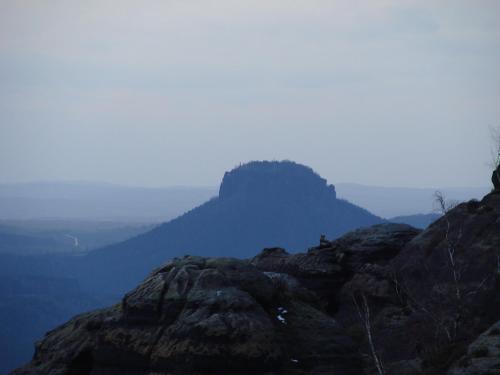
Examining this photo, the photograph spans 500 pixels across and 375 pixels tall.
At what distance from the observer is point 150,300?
3491 cm

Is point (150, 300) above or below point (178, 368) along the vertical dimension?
above

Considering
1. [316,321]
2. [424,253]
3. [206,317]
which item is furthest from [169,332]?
[424,253]

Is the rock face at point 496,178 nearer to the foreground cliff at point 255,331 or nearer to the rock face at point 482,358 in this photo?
the foreground cliff at point 255,331

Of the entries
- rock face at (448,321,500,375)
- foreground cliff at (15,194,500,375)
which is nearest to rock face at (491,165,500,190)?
foreground cliff at (15,194,500,375)

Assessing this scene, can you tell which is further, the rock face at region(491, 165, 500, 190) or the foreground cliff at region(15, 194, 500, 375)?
the rock face at region(491, 165, 500, 190)

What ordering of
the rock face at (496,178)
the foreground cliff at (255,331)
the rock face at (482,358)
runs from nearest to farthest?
1. the rock face at (482,358)
2. the foreground cliff at (255,331)
3. the rock face at (496,178)

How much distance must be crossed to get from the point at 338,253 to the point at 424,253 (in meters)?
7.70

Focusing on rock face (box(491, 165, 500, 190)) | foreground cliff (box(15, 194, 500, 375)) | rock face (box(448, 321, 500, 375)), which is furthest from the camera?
rock face (box(491, 165, 500, 190))

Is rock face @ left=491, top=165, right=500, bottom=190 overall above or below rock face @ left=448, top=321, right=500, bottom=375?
above

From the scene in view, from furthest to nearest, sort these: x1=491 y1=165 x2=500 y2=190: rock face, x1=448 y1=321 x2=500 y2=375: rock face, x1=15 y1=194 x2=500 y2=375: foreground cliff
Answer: x1=491 y1=165 x2=500 y2=190: rock face < x1=15 y1=194 x2=500 y2=375: foreground cliff < x1=448 y1=321 x2=500 y2=375: rock face

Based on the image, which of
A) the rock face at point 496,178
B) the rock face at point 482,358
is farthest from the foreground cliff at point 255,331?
the rock face at point 496,178

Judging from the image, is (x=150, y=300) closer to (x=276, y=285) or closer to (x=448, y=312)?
(x=276, y=285)

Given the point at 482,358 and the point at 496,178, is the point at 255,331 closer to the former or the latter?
the point at 482,358

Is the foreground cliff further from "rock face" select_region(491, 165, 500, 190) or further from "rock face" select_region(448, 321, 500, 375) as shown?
"rock face" select_region(491, 165, 500, 190)
